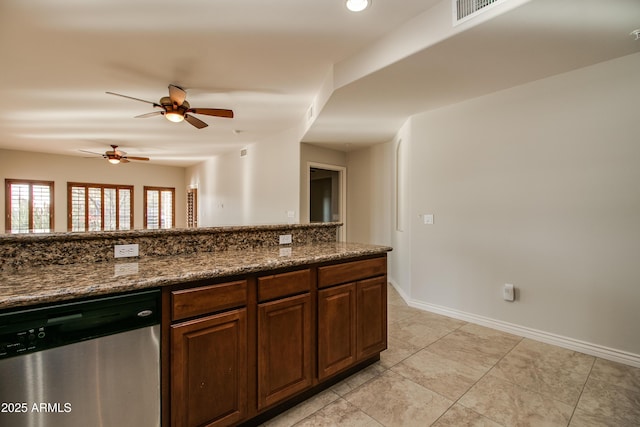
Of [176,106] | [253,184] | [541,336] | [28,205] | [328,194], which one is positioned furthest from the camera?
[328,194]

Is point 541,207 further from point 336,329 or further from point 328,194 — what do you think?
point 328,194

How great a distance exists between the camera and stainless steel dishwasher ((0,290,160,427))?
0.99 metres

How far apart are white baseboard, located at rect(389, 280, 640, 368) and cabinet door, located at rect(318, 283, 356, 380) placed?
174 cm

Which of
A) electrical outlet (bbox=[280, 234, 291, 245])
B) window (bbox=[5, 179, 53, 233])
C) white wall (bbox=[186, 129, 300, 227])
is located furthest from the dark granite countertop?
window (bbox=[5, 179, 53, 233])

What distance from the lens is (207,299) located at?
4.46 ft

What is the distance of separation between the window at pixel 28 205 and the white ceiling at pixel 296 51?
4.06m

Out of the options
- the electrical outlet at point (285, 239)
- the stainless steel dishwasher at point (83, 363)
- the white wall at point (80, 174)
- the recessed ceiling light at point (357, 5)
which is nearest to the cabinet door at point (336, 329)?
the electrical outlet at point (285, 239)

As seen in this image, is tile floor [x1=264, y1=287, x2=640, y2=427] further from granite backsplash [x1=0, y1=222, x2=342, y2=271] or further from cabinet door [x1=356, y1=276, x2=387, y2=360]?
granite backsplash [x1=0, y1=222, x2=342, y2=271]

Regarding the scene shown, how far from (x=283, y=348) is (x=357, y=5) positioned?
226 cm

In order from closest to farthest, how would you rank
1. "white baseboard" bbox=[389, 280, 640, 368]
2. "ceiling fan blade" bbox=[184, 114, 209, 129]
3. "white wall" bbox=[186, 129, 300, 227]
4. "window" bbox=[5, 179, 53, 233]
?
"white baseboard" bbox=[389, 280, 640, 368], "ceiling fan blade" bbox=[184, 114, 209, 129], "white wall" bbox=[186, 129, 300, 227], "window" bbox=[5, 179, 53, 233]

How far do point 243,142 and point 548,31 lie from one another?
16.9ft

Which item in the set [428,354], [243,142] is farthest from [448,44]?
[243,142]

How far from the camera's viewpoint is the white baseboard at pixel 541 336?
2232 millimetres

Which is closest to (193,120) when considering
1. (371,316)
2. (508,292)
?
(371,316)
